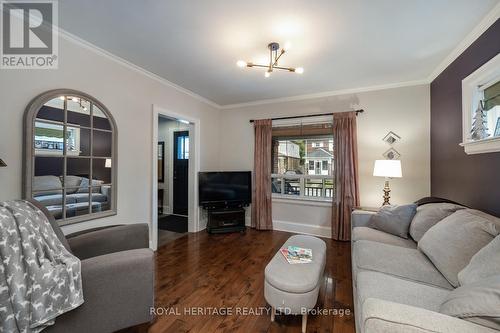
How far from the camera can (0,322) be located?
1.07 m

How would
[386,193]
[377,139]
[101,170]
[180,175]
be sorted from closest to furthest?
[101,170] → [386,193] → [377,139] → [180,175]

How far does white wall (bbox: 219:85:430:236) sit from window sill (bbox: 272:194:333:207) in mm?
44

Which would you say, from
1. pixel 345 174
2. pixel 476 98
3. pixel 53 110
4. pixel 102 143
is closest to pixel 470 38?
pixel 476 98

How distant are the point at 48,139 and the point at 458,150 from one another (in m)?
4.27

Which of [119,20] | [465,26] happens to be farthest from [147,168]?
[465,26]

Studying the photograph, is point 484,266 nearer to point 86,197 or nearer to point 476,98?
point 476,98

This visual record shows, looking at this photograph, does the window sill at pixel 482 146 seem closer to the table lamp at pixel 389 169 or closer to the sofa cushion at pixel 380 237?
the table lamp at pixel 389 169

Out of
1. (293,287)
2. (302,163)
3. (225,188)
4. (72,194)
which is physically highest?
(302,163)

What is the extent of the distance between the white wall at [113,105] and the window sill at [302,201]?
2275 millimetres

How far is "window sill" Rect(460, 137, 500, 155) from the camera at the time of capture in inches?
69.2

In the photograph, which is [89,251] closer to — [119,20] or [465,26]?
[119,20]

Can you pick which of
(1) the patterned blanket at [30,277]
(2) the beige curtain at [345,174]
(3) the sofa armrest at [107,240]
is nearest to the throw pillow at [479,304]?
(1) the patterned blanket at [30,277]

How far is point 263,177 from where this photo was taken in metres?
4.07

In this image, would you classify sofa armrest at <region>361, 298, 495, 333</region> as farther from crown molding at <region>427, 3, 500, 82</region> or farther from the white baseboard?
the white baseboard
